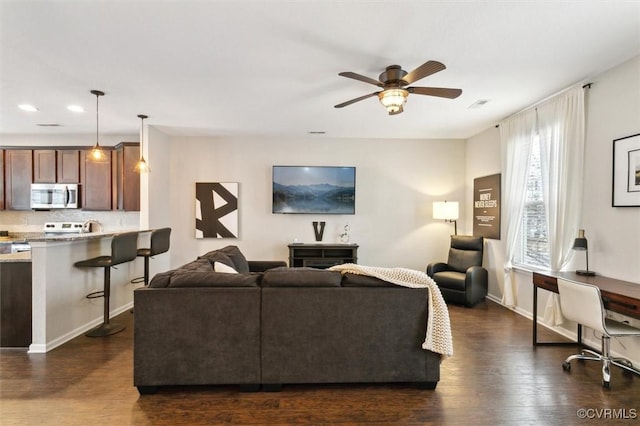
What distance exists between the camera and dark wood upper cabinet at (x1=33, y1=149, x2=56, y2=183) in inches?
206

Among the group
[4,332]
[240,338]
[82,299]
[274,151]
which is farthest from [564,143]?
[4,332]

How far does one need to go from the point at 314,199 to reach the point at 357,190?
0.83m

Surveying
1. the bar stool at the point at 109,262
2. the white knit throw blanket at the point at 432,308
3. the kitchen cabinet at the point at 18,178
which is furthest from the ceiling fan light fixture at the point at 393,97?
the kitchen cabinet at the point at 18,178

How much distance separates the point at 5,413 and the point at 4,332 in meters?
1.37

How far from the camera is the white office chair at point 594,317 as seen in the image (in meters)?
2.29

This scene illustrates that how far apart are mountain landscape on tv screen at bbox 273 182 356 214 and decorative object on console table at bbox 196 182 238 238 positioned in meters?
0.79

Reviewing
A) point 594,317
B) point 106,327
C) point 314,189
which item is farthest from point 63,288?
point 594,317

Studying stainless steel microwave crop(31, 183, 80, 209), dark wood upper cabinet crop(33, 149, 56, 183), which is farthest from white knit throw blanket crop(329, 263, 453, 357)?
dark wood upper cabinet crop(33, 149, 56, 183)

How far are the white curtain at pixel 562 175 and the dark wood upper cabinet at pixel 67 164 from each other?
702 centimetres

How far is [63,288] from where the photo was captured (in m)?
3.18

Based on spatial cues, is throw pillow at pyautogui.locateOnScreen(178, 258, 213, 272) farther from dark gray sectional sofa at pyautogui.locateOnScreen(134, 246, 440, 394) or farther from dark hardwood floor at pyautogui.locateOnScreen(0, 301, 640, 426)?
dark hardwood floor at pyautogui.locateOnScreen(0, 301, 640, 426)

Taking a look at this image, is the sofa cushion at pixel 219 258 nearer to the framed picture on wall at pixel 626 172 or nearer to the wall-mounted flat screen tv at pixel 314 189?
the wall-mounted flat screen tv at pixel 314 189

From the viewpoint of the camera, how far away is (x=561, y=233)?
3322 millimetres

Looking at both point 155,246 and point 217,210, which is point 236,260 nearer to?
point 155,246
